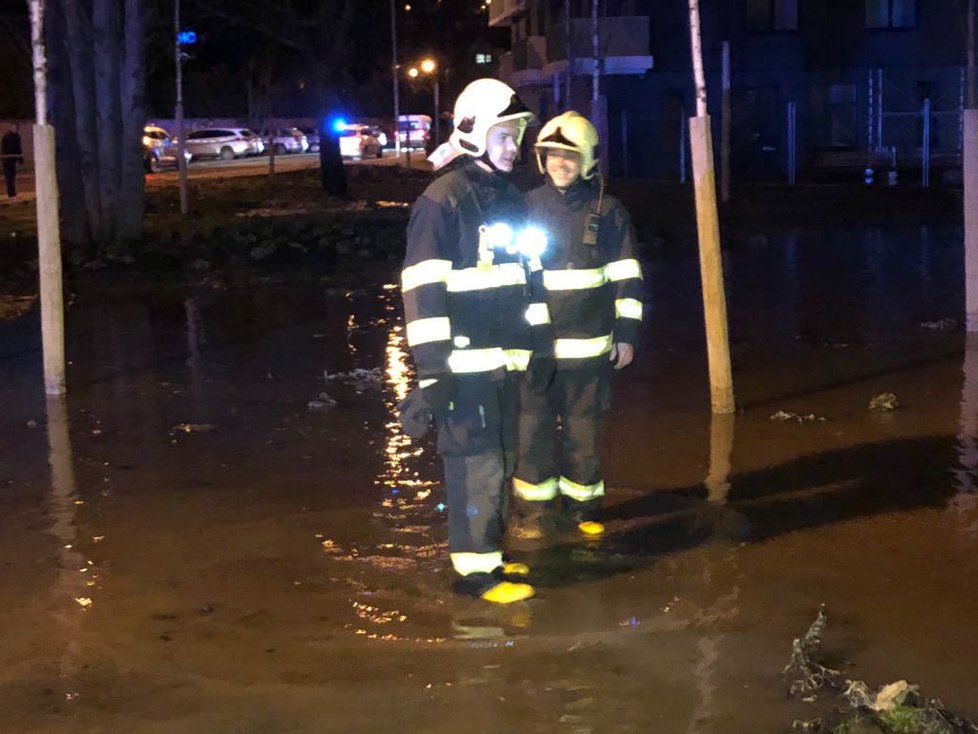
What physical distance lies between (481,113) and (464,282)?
27.2 inches

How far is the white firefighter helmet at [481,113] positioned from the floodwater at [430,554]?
1890 millimetres

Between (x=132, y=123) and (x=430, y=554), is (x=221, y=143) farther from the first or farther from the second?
(x=430, y=554)

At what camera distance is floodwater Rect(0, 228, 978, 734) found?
5078 mm

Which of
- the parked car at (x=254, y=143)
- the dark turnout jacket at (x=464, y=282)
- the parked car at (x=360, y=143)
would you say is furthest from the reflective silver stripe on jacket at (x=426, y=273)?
the parked car at (x=254, y=143)

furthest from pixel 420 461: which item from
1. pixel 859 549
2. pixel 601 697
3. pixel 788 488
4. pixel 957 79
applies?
pixel 957 79

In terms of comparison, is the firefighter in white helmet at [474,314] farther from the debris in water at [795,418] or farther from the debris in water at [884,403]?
the debris in water at [884,403]

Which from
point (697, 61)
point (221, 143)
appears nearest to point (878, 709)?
point (697, 61)

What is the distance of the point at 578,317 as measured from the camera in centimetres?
685

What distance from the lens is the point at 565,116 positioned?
685 centimetres

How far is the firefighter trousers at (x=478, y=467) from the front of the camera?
589cm

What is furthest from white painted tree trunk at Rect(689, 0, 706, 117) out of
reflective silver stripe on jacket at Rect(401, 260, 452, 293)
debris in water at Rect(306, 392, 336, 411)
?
reflective silver stripe on jacket at Rect(401, 260, 452, 293)

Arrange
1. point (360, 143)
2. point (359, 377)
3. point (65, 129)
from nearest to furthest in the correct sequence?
1. point (359, 377)
2. point (65, 129)
3. point (360, 143)

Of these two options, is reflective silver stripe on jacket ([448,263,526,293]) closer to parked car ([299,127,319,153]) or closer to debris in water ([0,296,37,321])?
debris in water ([0,296,37,321])

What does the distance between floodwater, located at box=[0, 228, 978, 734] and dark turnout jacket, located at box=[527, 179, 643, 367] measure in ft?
3.12
